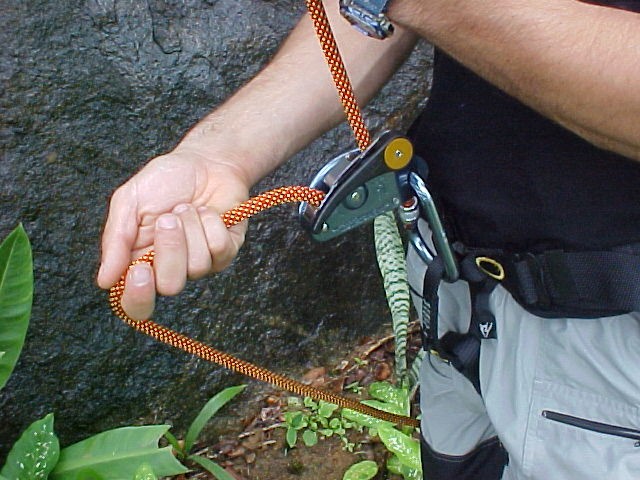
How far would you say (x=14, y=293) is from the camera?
1359 mm

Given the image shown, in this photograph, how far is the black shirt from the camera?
0.87 meters

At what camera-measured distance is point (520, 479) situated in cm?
99

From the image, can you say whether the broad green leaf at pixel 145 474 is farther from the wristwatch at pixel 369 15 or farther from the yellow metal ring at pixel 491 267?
the wristwatch at pixel 369 15

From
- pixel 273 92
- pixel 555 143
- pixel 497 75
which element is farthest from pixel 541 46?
pixel 273 92

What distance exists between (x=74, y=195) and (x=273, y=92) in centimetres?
79

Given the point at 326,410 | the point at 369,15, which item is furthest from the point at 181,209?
the point at 326,410

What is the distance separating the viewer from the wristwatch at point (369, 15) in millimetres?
755

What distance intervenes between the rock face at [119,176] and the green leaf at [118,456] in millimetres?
207

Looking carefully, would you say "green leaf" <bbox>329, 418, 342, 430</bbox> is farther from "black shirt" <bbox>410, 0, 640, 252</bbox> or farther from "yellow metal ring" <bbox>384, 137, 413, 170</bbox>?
"yellow metal ring" <bbox>384, 137, 413, 170</bbox>

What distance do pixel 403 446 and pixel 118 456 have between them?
0.65 meters

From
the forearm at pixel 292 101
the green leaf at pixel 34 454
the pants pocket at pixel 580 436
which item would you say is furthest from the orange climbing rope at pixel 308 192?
the green leaf at pixel 34 454

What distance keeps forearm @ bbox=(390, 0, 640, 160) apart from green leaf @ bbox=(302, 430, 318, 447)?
4.50 ft

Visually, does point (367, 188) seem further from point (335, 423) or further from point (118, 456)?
point (335, 423)

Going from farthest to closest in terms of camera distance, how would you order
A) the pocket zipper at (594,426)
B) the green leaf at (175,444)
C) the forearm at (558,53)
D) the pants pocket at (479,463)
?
the green leaf at (175,444), the pants pocket at (479,463), the pocket zipper at (594,426), the forearm at (558,53)
